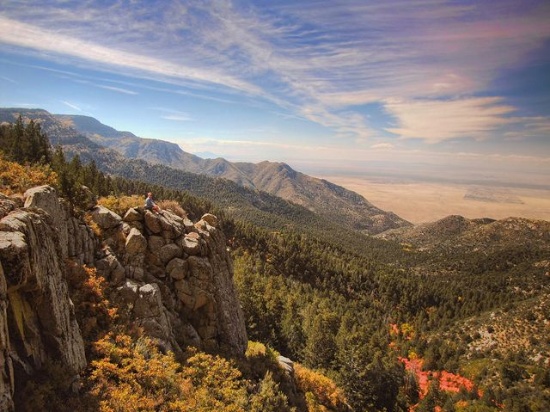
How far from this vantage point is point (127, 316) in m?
18.8

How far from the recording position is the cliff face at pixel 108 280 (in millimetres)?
11648

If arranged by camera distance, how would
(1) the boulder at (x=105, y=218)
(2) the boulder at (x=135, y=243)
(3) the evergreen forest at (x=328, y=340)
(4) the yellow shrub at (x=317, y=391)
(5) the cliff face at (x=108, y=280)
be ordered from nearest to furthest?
(5) the cliff face at (x=108, y=280) < (3) the evergreen forest at (x=328, y=340) < (2) the boulder at (x=135, y=243) < (1) the boulder at (x=105, y=218) < (4) the yellow shrub at (x=317, y=391)

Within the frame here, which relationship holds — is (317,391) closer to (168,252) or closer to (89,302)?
(168,252)

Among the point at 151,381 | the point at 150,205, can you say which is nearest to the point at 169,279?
the point at 150,205

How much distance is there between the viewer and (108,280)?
20.4m

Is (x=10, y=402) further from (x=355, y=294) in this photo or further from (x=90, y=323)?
(x=355, y=294)

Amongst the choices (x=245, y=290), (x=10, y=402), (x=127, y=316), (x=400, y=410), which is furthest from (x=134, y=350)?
(x=400, y=410)

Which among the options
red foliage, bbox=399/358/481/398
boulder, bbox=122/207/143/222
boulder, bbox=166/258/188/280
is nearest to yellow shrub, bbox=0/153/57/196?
boulder, bbox=122/207/143/222

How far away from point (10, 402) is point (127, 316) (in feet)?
29.4

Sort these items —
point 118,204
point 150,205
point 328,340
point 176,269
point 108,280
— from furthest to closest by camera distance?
point 328,340 → point 118,204 → point 150,205 → point 176,269 → point 108,280

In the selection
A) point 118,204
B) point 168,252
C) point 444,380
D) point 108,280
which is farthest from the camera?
point 444,380

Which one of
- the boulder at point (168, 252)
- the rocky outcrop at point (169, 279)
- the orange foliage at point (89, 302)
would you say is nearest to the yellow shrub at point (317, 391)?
the rocky outcrop at point (169, 279)

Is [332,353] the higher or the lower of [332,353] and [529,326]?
the higher

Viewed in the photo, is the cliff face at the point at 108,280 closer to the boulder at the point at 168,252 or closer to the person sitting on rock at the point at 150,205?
the boulder at the point at 168,252
